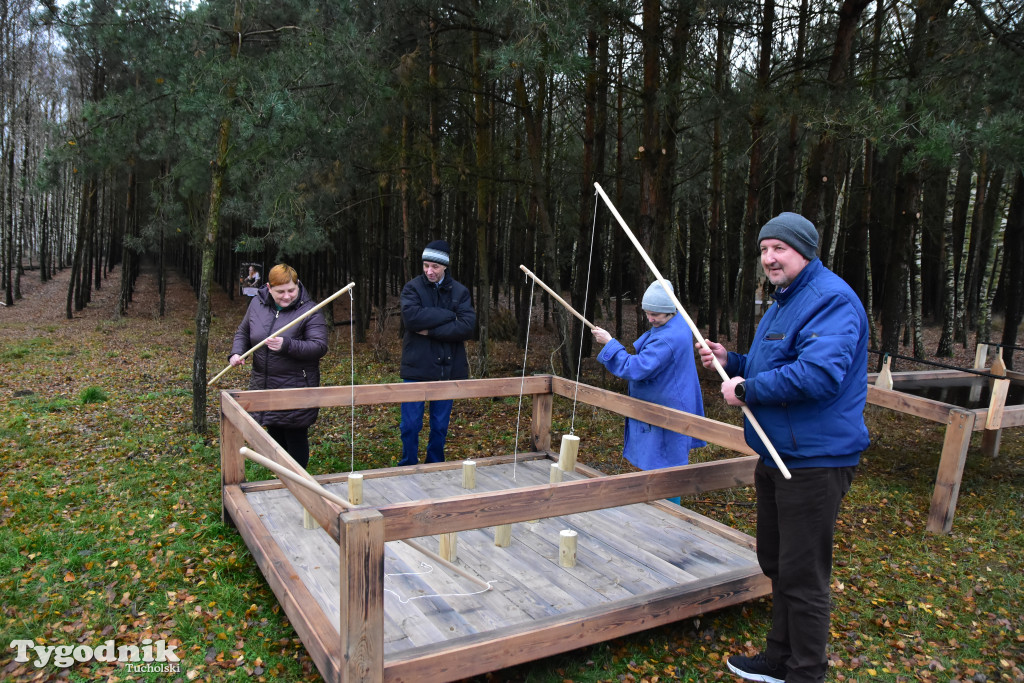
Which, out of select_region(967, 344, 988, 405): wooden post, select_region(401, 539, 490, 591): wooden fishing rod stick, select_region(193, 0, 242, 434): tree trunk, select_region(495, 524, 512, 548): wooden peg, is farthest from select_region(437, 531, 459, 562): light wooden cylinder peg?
select_region(967, 344, 988, 405): wooden post

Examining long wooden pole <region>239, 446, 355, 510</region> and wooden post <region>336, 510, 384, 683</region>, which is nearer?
wooden post <region>336, 510, 384, 683</region>

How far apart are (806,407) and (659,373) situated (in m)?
1.76

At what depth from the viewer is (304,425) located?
491cm

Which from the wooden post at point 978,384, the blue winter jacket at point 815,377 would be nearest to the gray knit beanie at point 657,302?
the blue winter jacket at point 815,377

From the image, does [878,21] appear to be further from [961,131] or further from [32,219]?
[32,219]

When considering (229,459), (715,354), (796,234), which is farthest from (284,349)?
(796,234)

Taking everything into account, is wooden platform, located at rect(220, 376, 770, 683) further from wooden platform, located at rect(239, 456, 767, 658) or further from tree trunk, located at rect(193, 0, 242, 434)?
tree trunk, located at rect(193, 0, 242, 434)

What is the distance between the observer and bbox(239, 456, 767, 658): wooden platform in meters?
3.21

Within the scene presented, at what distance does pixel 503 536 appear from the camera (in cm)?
398

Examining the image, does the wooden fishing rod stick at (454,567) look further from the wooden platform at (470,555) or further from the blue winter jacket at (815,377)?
the blue winter jacket at (815,377)

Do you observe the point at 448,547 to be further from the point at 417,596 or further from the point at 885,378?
the point at 885,378

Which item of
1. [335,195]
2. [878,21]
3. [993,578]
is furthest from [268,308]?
[878,21]

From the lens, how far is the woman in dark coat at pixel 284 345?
4805mm

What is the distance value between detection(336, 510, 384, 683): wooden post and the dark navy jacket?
283cm
